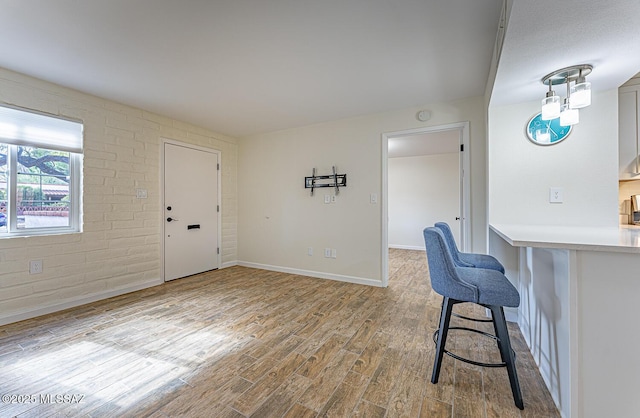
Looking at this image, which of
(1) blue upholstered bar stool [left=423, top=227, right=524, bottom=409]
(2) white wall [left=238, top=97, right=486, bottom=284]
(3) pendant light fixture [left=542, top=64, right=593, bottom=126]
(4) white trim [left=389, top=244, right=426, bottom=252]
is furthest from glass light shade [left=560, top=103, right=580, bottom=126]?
(4) white trim [left=389, top=244, right=426, bottom=252]

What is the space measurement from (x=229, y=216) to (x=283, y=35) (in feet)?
11.2

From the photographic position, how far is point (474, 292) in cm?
143

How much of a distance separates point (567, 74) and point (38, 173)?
4710 millimetres

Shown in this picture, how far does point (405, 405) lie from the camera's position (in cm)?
142

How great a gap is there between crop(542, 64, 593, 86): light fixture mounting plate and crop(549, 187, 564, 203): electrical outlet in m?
0.84

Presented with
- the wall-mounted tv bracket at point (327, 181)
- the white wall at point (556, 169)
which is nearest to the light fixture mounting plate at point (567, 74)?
the white wall at point (556, 169)

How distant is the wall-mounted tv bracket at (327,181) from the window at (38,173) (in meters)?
2.77

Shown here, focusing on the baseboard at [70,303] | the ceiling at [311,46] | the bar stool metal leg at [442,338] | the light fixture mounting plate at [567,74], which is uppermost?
the ceiling at [311,46]

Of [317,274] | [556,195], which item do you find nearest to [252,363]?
[317,274]

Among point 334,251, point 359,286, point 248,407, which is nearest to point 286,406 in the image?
point 248,407

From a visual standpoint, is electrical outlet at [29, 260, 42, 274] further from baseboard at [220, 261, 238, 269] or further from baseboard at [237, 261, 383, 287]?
baseboard at [237, 261, 383, 287]

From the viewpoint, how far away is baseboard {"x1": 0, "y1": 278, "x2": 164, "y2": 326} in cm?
244

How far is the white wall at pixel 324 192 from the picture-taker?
3.14 m

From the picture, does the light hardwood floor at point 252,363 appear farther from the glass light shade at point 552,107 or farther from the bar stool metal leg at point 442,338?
the glass light shade at point 552,107
